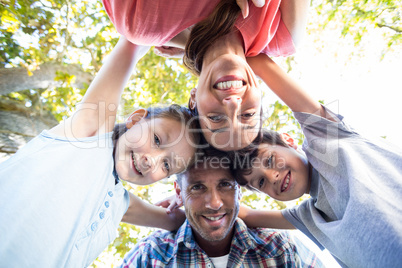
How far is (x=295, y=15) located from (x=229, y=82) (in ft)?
2.37

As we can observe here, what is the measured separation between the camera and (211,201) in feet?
7.48

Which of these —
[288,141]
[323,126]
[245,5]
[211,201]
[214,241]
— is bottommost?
[214,241]

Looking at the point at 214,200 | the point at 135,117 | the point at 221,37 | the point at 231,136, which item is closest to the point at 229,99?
the point at 231,136

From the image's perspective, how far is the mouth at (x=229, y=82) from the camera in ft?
5.30

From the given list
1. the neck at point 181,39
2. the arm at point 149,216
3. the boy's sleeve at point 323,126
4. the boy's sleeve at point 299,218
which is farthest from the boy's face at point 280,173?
the neck at point 181,39

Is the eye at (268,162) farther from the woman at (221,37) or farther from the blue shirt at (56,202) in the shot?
the blue shirt at (56,202)

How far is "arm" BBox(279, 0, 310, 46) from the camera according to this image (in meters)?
1.76

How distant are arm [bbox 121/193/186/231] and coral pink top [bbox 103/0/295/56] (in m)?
1.42

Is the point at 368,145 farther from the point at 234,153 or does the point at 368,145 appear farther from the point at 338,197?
the point at 234,153

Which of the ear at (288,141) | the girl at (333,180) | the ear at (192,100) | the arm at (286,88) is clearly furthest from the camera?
the ear at (288,141)

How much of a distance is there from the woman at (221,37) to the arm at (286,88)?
0.13m

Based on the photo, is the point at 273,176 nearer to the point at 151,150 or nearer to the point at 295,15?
the point at 151,150

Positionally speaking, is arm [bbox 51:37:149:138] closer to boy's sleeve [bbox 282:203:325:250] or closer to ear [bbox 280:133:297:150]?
ear [bbox 280:133:297:150]

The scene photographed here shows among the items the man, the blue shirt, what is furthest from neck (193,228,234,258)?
the blue shirt
